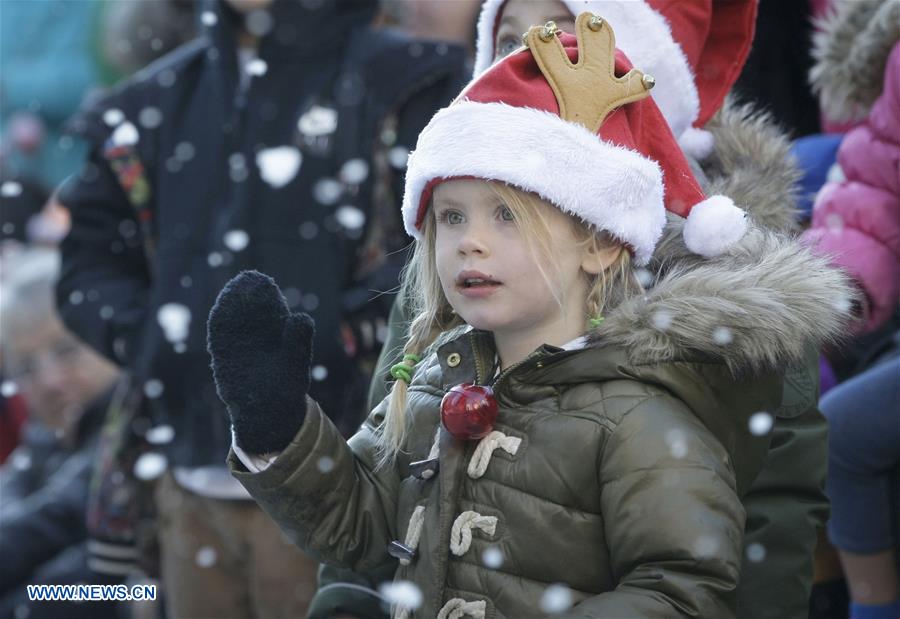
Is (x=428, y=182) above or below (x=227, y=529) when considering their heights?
above

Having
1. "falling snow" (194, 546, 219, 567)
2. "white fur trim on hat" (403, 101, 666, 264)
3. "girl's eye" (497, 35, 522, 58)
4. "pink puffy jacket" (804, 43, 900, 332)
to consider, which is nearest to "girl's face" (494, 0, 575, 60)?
"girl's eye" (497, 35, 522, 58)

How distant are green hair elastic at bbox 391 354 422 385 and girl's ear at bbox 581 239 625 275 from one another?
0.35 metres

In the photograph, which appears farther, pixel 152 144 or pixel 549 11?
pixel 152 144

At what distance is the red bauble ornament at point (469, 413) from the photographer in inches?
82.4

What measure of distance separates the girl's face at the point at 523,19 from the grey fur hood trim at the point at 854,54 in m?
1.17

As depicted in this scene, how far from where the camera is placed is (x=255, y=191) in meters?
3.65

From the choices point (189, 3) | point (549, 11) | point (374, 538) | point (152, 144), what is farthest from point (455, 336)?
point (189, 3)

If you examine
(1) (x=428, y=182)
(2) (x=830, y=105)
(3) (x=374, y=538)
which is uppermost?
(1) (x=428, y=182)

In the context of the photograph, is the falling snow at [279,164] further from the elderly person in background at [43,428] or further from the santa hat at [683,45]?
the elderly person in background at [43,428]

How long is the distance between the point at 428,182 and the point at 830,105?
1.82m

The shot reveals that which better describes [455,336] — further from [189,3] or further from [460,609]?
[189,3]

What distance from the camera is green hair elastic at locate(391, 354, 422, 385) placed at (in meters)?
2.29

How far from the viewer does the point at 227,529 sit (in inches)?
139

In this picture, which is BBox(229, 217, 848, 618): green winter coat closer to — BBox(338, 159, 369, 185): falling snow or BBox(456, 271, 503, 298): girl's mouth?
BBox(456, 271, 503, 298): girl's mouth
